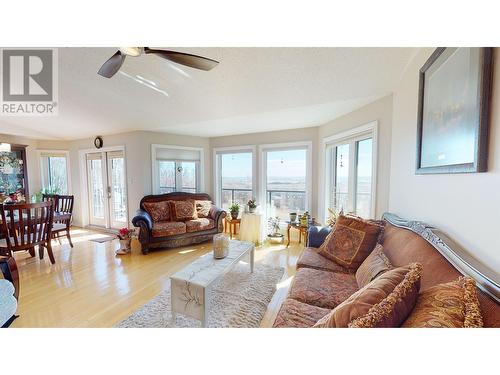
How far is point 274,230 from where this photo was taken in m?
4.16

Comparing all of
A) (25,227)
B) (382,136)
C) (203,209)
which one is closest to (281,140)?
(382,136)

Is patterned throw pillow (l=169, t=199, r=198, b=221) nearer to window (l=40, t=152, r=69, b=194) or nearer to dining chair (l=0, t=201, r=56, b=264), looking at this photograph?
dining chair (l=0, t=201, r=56, b=264)

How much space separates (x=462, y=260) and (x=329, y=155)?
283 centimetres

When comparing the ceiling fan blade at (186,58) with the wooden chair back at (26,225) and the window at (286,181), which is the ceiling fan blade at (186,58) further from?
the window at (286,181)

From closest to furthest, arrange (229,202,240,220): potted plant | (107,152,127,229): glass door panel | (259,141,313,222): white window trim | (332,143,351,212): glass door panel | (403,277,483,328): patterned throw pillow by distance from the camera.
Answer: (403,277,483,328): patterned throw pillow, (332,143,351,212): glass door panel, (259,141,313,222): white window trim, (229,202,240,220): potted plant, (107,152,127,229): glass door panel

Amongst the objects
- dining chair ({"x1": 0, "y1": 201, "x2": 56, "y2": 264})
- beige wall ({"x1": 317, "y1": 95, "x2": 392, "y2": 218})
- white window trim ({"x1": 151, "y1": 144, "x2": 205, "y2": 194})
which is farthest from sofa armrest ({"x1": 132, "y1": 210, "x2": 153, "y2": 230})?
beige wall ({"x1": 317, "y1": 95, "x2": 392, "y2": 218})

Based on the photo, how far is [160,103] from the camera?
3.01m

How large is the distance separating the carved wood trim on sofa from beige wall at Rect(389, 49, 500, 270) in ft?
0.12

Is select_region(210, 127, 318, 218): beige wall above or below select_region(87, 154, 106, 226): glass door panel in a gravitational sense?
above

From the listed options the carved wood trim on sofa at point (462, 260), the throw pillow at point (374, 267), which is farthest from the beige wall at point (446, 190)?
the throw pillow at point (374, 267)

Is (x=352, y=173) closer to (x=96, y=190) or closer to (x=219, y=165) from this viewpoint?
(x=219, y=165)

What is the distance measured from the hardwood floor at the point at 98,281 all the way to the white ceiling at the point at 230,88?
2.25 meters

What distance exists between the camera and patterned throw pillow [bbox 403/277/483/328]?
616 mm
